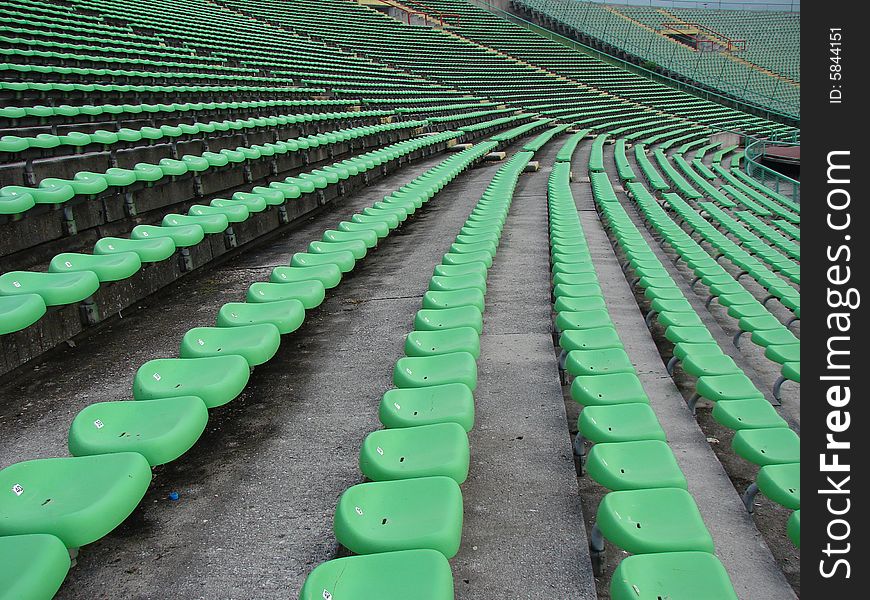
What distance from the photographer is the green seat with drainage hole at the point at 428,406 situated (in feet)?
5.25

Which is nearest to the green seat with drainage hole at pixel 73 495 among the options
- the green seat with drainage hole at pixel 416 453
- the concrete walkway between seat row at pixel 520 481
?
the green seat with drainage hole at pixel 416 453

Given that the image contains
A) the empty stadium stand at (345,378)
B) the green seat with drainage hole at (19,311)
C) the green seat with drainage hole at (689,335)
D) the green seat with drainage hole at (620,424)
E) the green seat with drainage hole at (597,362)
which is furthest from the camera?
the green seat with drainage hole at (689,335)

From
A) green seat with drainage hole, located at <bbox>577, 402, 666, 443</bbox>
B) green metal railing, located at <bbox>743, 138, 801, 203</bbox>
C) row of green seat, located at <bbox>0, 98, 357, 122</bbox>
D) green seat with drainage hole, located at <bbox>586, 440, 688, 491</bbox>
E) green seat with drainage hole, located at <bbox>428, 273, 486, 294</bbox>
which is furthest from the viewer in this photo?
green metal railing, located at <bbox>743, 138, 801, 203</bbox>

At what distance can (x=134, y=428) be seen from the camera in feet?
4.64

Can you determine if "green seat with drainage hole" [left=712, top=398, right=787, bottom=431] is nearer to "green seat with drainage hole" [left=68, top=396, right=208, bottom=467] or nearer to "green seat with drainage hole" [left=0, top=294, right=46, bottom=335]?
"green seat with drainage hole" [left=68, top=396, right=208, bottom=467]

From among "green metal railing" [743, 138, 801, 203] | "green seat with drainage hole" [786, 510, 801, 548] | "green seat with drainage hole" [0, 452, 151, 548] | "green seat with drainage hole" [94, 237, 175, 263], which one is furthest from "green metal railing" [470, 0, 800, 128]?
"green seat with drainage hole" [0, 452, 151, 548]

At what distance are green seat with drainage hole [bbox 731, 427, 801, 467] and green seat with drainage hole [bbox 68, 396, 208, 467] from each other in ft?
5.47

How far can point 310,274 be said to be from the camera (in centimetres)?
277

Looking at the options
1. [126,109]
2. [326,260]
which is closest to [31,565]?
[326,260]

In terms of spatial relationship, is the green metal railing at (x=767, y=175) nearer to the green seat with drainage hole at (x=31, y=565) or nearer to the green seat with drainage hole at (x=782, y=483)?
the green seat with drainage hole at (x=782, y=483)

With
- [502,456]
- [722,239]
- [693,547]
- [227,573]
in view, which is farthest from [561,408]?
[722,239]

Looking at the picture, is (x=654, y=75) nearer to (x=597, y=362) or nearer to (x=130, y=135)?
(x=130, y=135)

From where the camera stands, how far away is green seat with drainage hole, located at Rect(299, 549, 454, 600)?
96 cm
